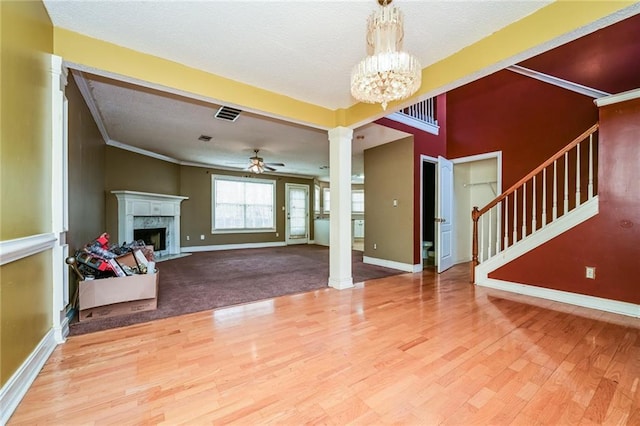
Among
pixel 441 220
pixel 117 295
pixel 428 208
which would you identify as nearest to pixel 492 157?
pixel 441 220

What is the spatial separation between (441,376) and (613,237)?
273 centimetres

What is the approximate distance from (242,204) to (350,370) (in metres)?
7.16

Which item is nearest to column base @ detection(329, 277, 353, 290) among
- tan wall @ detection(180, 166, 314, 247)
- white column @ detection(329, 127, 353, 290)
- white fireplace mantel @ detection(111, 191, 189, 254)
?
white column @ detection(329, 127, 353, 290)

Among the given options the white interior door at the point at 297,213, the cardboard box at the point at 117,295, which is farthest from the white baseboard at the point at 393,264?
the white interior door at the point at 297,213

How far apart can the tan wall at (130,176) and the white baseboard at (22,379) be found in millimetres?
4145

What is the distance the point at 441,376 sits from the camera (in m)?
1.64

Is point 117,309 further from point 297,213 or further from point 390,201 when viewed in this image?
point 297,213

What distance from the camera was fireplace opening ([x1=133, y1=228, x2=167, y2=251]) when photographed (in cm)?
603

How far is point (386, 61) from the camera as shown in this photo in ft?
5.55

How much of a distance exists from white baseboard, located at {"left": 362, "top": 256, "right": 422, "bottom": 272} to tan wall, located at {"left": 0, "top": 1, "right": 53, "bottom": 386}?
451 cm

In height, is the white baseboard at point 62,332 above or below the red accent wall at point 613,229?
below

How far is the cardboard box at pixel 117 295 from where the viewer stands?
241 cm

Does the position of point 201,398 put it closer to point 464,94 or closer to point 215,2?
point 215,2

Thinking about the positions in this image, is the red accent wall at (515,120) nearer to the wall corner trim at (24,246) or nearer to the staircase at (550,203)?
the staircase at (550,203)
